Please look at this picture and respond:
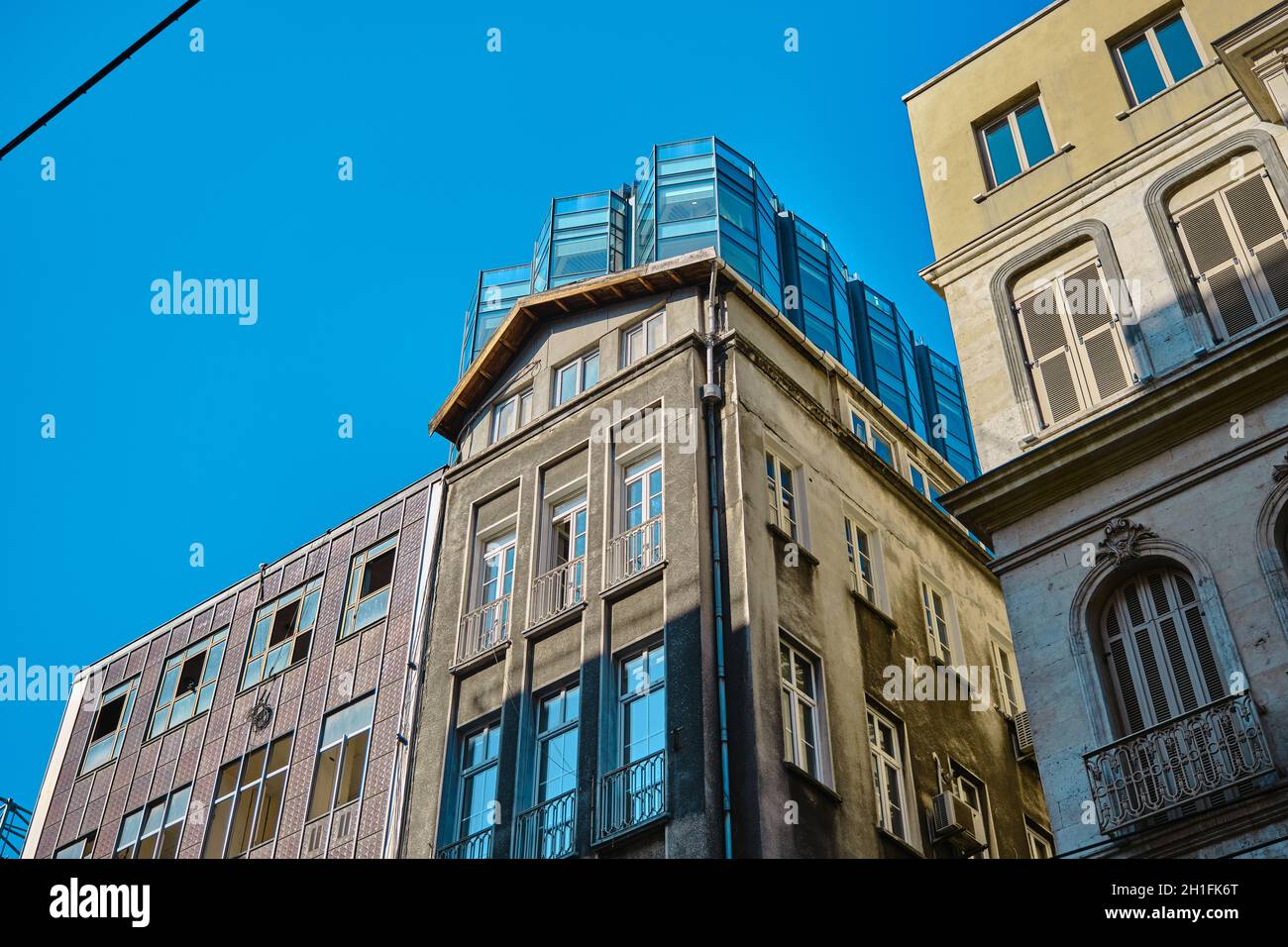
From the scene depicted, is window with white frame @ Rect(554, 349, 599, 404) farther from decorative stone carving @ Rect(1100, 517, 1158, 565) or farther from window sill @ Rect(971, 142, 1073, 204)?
decorative stone carving @ Rect(1100, 517, 1158, 565)

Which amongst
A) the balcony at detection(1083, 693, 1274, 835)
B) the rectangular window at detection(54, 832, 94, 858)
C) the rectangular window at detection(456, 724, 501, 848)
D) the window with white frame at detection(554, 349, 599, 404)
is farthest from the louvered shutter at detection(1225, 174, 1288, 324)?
the rectangular window at detection(54, 832, 94, 858)

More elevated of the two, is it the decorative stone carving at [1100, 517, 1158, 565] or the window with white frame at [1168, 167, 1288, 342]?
the window with white frame at [1168, 167, 1288, 342]

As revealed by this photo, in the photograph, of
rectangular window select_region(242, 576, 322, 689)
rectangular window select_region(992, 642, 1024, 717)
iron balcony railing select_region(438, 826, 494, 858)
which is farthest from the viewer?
rectangular window select_region(242, 576, 322, 689)

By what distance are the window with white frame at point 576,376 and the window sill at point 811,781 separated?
30.5 feet

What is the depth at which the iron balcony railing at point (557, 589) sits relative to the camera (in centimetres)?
2391

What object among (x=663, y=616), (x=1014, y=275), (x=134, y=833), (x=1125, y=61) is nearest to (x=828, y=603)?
(x=663, y=616)

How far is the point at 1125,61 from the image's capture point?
20.6 metres

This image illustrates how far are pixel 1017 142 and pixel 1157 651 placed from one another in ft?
28.8

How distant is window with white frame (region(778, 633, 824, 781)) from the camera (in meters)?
21.1

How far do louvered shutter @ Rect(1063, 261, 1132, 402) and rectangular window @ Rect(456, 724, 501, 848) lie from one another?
431 inches

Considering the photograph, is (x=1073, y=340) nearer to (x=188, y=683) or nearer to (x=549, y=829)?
(x=549, y=829)

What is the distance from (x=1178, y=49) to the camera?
20.1 metres

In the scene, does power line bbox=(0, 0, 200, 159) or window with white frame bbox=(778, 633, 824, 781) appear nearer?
power line bbox=(0, 0, 200, 159)

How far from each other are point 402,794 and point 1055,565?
12234 millimetres
